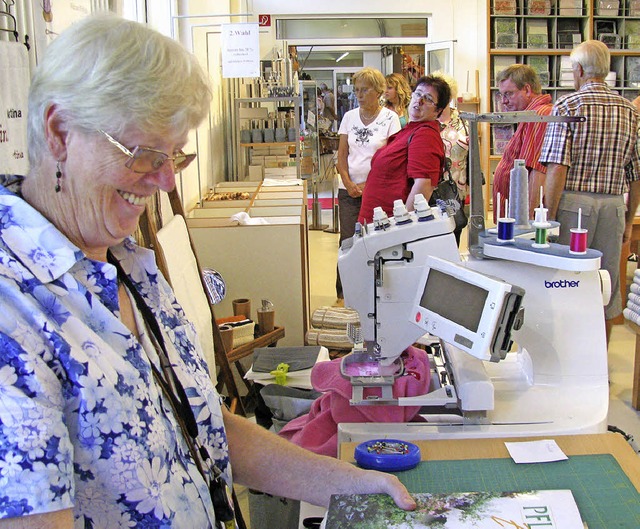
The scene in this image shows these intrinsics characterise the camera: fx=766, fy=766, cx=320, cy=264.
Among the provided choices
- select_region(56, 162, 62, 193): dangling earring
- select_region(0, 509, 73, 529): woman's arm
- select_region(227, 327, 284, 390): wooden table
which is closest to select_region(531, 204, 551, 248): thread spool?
select_region(56, 162, 62, 193): dangling earring

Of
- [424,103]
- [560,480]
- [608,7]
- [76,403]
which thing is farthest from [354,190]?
[608,7]

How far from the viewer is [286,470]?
140cm

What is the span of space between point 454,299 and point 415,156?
7.89 feet

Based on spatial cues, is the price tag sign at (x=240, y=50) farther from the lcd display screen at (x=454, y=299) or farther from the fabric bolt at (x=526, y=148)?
the lcd display screen at (x=454, y=299)

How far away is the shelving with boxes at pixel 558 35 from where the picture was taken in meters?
9.04

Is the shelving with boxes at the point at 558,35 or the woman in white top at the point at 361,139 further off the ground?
the shelving with boxes at the point at 558,35

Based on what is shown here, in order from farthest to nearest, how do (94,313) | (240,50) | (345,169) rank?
(345,169)
(240,50)
(94,313)

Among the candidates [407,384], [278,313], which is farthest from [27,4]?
[278,313]

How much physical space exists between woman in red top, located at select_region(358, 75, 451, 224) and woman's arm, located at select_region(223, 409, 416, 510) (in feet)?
8.35

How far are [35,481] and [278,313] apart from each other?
3.15 meters

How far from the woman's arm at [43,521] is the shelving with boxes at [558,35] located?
8519 mm

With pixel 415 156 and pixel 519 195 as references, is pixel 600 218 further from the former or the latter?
pixel 519 195

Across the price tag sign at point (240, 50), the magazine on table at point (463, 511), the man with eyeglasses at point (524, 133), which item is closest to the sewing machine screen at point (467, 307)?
the magazine on table at point (463, 511)

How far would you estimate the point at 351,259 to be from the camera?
193cm
